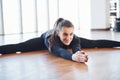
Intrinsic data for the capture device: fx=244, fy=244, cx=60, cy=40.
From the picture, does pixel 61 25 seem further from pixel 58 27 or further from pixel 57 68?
pixel 57 68

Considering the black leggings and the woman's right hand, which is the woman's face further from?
the black leggings

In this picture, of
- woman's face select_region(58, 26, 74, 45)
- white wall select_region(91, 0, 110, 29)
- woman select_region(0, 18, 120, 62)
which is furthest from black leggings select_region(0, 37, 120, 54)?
white wall select_region(91, 0, 110, 29)

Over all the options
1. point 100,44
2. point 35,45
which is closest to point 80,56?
point 35,45

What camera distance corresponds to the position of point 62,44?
2.71 meters

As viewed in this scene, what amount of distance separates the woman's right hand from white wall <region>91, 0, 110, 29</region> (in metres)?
4.54

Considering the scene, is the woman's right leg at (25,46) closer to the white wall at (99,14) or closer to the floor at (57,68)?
the floor at (57,68)

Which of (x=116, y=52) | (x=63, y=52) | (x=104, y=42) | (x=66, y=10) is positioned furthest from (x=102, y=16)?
(x=63, y=52)

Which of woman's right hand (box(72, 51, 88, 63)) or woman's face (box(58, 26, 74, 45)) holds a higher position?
woman's face (box(58, 26, 74, 45))

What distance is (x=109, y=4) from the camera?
6859 millimetres

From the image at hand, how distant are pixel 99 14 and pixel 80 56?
4669mm

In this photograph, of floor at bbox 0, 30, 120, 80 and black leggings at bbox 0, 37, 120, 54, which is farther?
black leggings at bbox 0, 37, 120, 54

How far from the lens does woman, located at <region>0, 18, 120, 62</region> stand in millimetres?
2476

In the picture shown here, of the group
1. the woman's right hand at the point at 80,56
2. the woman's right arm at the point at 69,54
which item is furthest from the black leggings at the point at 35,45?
the woman's right hand at the point at 80,56

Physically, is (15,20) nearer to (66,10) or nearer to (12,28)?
(12,28)
